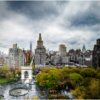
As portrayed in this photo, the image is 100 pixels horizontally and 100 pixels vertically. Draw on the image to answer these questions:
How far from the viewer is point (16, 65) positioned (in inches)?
1468

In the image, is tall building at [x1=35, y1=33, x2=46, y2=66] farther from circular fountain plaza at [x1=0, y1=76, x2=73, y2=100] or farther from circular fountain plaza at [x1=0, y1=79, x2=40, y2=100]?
circular fountain plaza at [x1=0, y1=76, x2=73, y2=100]

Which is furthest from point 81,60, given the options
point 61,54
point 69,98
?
point 69,98

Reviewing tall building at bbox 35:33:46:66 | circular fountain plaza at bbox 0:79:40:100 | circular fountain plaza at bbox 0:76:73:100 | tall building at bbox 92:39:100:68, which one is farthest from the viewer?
tall building at bbox 35:33:46:66

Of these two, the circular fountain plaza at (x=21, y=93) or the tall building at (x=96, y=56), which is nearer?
the circular fountain plaza at (x=21, y=93)

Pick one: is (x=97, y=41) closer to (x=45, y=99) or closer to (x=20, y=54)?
(x=45, y=99)

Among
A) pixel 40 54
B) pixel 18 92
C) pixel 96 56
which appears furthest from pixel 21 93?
pixel 96 56

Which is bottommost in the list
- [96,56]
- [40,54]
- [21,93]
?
[21,93]

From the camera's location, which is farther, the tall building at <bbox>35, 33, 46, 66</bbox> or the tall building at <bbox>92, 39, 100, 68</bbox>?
the tall building at <bbox>35, 33, 46, 66</bbox>

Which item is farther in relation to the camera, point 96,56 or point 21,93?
point 96,56

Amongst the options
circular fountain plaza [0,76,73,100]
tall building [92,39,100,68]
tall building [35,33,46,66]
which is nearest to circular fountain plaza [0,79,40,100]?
circular fountain plaza [0,76,73,100]

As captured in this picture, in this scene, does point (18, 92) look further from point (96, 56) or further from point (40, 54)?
point (96, 56)

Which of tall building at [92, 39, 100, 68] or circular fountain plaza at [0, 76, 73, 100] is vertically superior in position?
tall building at [92, 39, 100, 68]

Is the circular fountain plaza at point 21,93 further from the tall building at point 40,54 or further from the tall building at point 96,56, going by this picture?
the tall building at point 96,56

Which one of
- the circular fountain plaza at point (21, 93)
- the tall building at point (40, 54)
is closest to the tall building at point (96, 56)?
the circular fountain plaza at point (21, 93)
